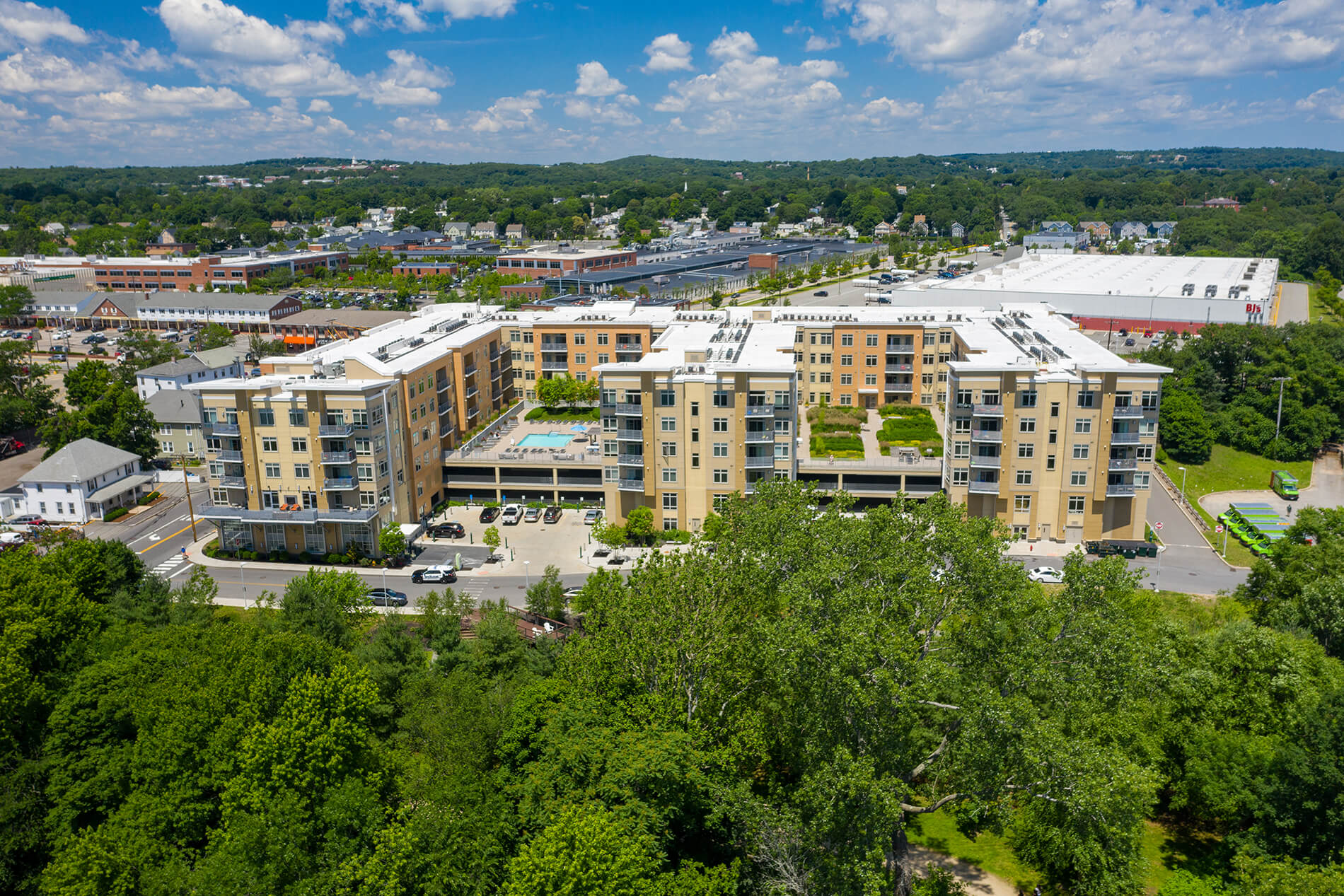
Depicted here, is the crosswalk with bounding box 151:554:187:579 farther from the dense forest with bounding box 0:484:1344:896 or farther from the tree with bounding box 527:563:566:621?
the tree with bounding box 527:563:566:621

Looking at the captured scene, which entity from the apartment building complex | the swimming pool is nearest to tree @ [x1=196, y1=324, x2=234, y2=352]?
the swimming pool

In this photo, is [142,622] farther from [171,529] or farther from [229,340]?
[229,340]

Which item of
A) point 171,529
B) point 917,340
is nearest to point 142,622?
point 171,529

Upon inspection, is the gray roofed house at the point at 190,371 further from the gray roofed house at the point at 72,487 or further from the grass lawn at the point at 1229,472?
the grass lawn at the point at 1229,472

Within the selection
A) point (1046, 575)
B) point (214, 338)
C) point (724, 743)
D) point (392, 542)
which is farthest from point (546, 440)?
point (214, 338)

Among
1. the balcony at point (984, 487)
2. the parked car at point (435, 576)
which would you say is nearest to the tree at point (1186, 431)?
the balcony at point (984, 487)

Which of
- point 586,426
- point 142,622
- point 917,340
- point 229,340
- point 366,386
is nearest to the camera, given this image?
point 142,622

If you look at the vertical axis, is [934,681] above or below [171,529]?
above

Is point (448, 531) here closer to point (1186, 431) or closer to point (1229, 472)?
point (1186, 431)

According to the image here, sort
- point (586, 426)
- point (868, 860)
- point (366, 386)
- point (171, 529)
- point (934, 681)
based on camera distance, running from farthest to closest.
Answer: point (586, 426) → point (171, 529) → point (366, 386) → point (934, 681) → point (868, 860)
